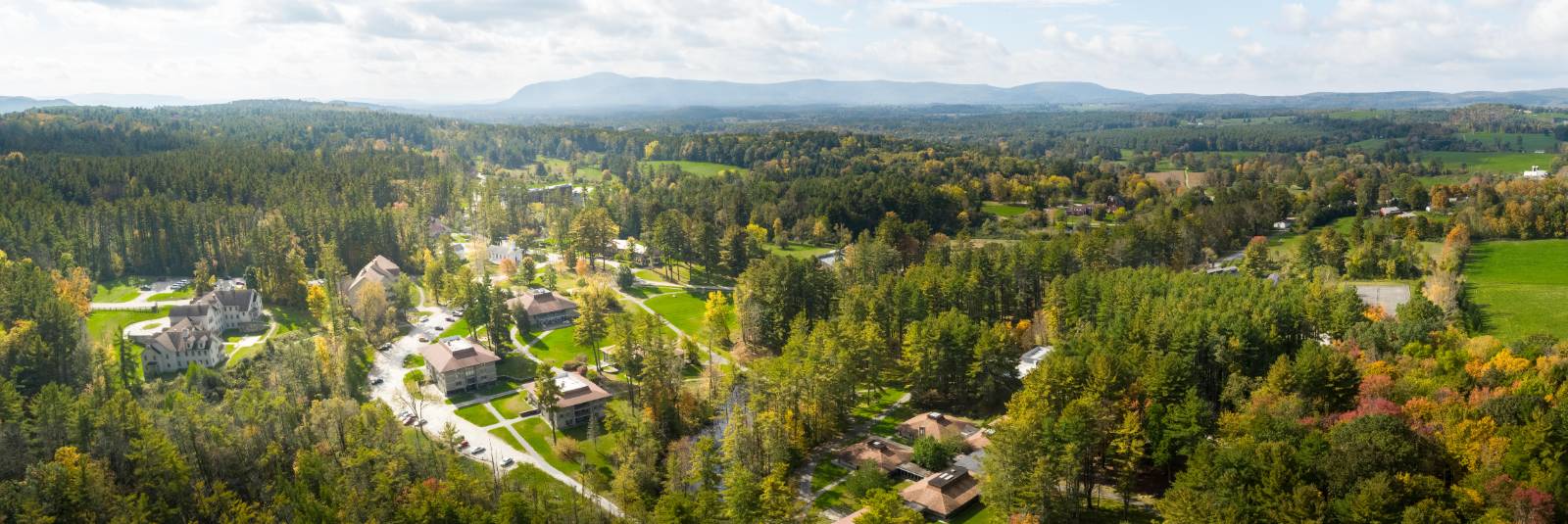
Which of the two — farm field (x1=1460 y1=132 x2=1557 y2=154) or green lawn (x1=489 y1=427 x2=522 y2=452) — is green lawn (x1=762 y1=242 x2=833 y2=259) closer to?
green lawn (x1=489 y1=427 x2=522 y2=452)

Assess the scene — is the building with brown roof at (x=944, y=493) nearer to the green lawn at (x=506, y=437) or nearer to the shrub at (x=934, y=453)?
the shrub at (x=934, y=453)

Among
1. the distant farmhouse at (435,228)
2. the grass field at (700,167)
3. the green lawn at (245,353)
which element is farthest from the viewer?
the grass field at (700,167)

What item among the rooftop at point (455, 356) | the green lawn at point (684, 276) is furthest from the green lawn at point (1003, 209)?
the rooftop at point (455, 356)

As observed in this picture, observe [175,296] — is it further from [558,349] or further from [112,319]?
[558,349]

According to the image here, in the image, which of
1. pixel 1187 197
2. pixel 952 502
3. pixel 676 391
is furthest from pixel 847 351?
pixel 1187 197

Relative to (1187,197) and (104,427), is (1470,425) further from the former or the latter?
(1187,197)

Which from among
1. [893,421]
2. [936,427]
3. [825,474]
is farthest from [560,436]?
[936,427]
